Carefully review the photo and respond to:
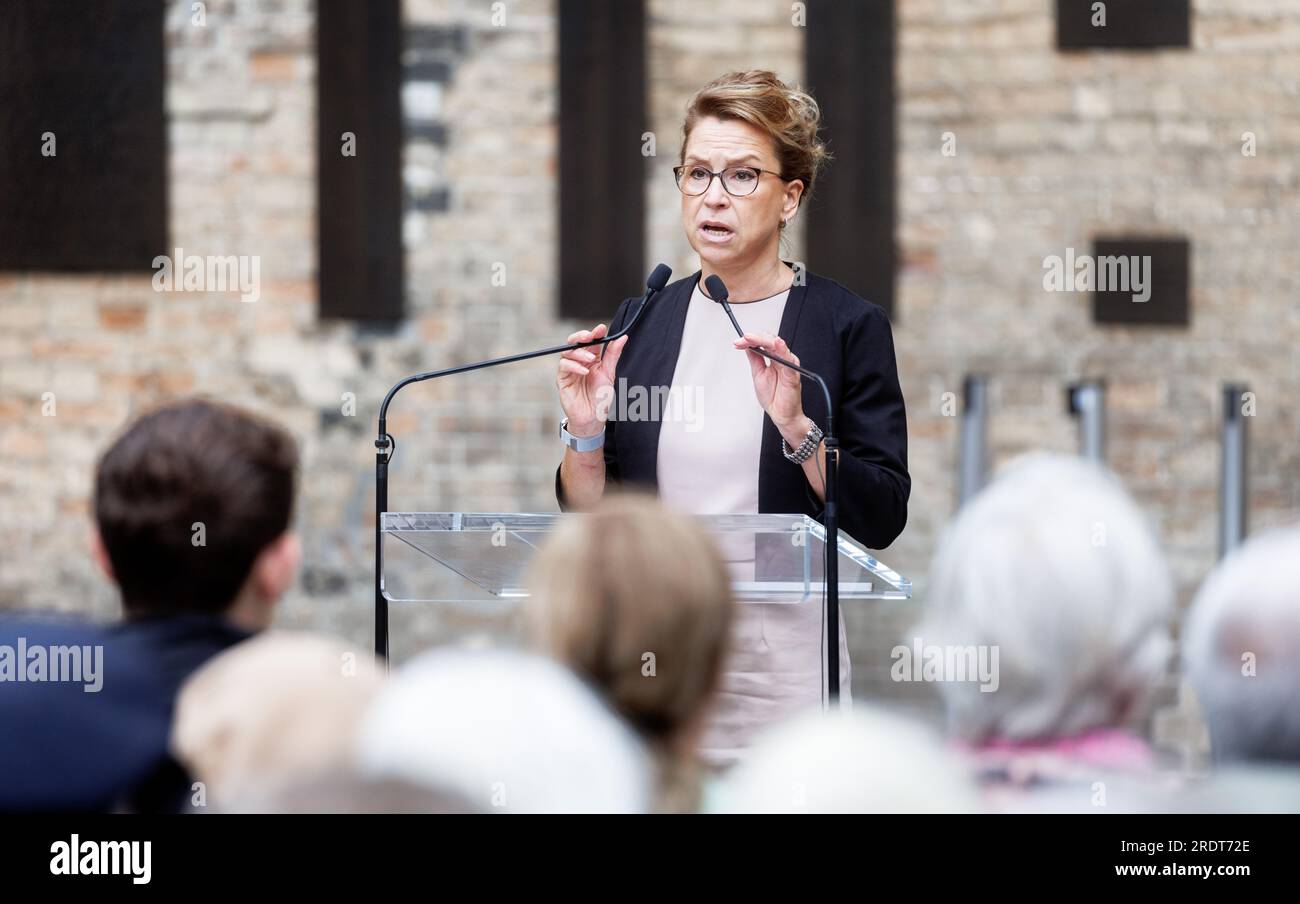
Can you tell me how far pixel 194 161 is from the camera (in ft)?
18.5

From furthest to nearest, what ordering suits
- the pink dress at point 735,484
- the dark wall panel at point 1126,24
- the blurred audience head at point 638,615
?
1. the dark wall panel at point 1126,24
2. the pink dress at point 735,484
3. the blurred audience head at point 638,615

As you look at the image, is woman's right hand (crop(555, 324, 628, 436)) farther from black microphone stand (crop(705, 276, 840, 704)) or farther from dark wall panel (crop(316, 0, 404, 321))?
dark wall panel (crop(316, 0, 404, 321))

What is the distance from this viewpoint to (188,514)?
69.0 inches

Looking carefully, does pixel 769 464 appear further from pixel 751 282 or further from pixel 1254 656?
pixel 1254 656

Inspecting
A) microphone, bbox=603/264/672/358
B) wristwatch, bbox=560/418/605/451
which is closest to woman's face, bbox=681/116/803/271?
microphone, bbox=603/264/672/358

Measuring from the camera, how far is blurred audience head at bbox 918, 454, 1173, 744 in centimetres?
149

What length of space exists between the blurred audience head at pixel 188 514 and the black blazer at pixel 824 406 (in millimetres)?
941

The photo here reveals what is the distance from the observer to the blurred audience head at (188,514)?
5.72 ft

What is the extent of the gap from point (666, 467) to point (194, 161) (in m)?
3.62

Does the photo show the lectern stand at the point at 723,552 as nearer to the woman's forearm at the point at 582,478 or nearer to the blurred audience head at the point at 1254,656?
the woman's forearm at the point at 582,478

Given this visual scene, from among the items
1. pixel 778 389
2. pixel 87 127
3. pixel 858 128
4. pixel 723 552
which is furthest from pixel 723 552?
pixel 87 127

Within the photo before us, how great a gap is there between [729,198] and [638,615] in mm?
1306

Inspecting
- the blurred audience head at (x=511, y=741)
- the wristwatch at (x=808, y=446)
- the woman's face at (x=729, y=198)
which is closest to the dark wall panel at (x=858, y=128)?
the woman's face at (x=729, y=198)
